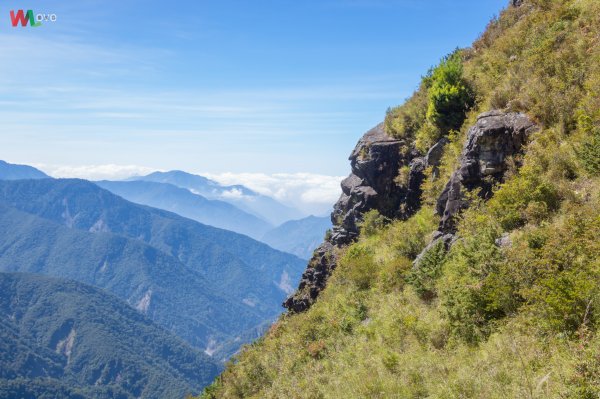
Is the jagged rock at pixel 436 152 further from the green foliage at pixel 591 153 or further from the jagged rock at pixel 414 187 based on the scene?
the green foliage at pixel 591 153

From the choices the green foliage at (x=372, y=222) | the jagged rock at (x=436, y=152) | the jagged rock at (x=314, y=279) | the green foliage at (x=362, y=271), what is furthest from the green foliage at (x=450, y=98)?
the jagged rock at (x=314, y=279)

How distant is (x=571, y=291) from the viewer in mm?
7375

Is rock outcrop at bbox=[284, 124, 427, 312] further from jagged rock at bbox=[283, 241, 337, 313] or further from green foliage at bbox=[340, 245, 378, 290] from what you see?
green foliage at bbox=[340, 245, 378, 290]

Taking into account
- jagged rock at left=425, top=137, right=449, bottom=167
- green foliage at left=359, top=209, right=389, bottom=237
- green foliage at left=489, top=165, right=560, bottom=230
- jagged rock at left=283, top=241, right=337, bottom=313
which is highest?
→ jagged rock at left=425, top=137, right=449, bottom=167

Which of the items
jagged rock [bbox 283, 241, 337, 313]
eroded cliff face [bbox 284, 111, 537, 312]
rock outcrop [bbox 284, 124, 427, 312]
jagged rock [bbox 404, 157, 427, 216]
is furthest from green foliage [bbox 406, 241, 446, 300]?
jagged rock [bbox 283, 241, 337, 313]

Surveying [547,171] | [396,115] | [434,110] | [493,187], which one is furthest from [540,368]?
[396,115]

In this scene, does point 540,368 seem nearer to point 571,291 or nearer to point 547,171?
point 571,291

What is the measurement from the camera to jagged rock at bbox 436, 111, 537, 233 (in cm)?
1416

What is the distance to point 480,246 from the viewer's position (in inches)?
433

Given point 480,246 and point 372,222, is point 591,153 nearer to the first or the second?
point 480,246

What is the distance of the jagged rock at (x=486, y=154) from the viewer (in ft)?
46.4

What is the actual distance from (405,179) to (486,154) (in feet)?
28.8

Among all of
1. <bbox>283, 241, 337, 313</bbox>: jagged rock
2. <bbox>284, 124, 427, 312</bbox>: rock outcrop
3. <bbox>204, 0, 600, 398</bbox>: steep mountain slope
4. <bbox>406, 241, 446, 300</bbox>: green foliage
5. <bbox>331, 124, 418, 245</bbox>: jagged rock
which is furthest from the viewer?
<bbox>283, 241, 337, 313</bbox>: jagged rock

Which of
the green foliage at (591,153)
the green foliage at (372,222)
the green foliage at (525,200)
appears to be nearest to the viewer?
the green foliage at (591,153)
